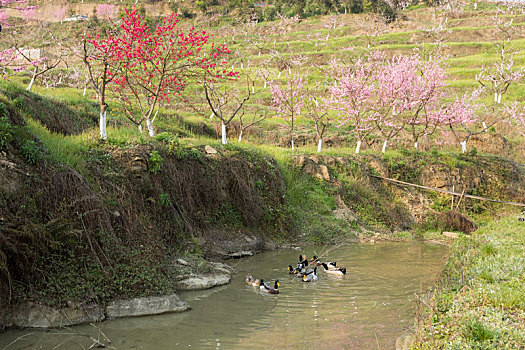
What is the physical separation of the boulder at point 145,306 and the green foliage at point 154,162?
3983 mm

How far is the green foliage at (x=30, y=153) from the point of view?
30.6 feet

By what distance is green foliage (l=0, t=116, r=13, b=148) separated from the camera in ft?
29.6

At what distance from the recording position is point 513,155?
3116 cm

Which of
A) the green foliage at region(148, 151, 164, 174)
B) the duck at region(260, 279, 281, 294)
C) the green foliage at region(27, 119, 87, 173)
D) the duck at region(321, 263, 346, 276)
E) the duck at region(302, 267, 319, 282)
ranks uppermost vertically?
the green foliage at region(27, 119, 87, 173)

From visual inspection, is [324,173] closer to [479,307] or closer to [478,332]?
[479,307]

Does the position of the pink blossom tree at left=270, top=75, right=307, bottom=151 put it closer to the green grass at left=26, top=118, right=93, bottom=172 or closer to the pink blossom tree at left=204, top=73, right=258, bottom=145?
the pink blossom tree at left=204, top=73, right=258, bottom=145

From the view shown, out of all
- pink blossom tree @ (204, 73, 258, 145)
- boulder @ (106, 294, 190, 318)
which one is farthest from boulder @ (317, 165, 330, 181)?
boulder @ (106, 294, 190, 318)

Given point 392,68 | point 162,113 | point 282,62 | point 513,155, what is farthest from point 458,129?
point 282,62

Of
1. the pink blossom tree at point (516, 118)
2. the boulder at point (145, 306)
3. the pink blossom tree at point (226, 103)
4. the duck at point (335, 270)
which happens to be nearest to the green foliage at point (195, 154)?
the pink blossom tree at point (226, 103)

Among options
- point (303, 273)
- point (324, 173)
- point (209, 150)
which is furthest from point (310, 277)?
point (324, 173)

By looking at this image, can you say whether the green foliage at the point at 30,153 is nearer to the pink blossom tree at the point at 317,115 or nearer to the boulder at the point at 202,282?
the boulder at the point at 202,282

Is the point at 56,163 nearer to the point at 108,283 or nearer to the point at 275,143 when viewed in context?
the point at 108,283

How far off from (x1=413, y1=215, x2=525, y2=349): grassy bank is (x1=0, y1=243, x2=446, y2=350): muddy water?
0.97m

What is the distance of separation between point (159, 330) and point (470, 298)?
16.8 ft
